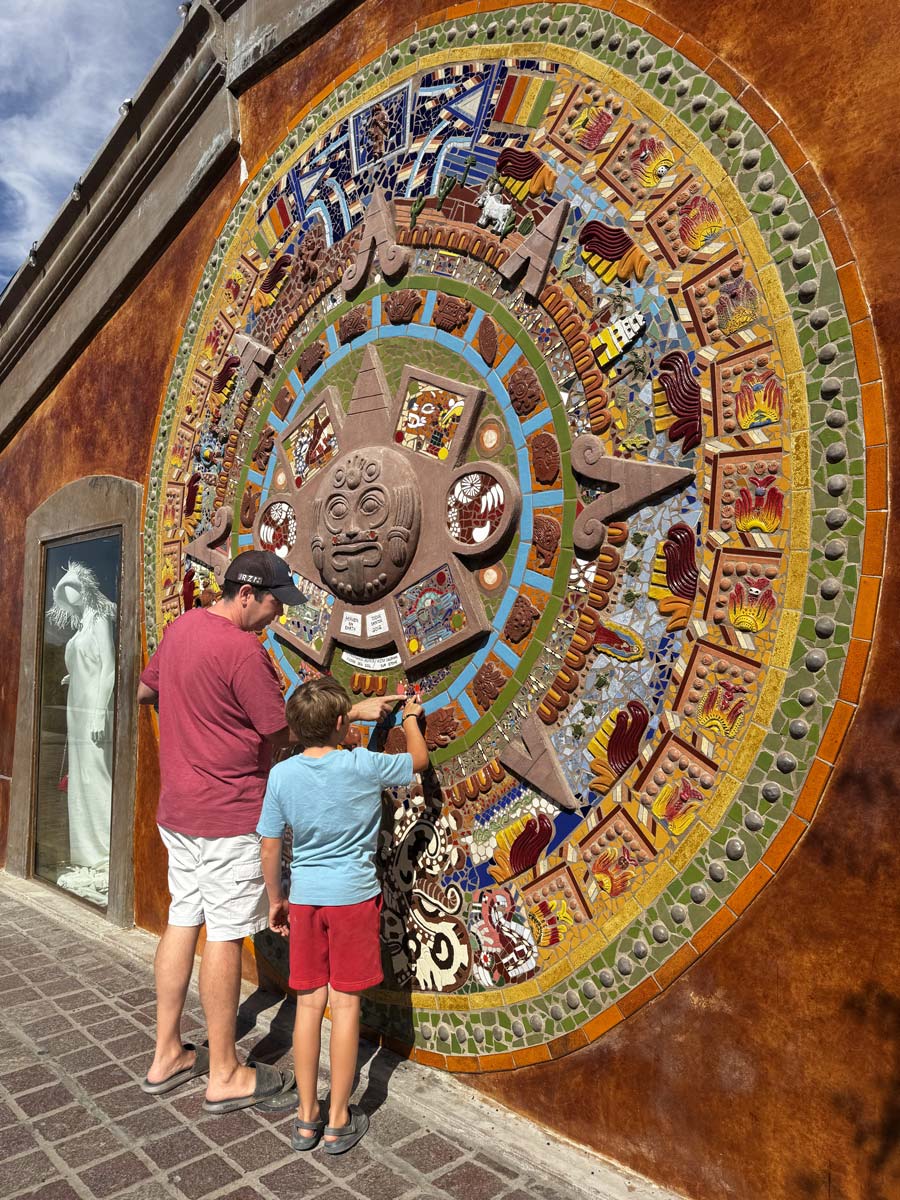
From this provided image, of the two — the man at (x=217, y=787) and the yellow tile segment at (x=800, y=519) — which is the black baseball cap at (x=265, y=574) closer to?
the man at (x=217, y=787)

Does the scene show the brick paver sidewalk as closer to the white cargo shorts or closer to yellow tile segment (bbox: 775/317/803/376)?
the white cargo shorts

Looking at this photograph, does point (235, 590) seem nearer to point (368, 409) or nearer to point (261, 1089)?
point (368, 409)

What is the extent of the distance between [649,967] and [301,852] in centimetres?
110

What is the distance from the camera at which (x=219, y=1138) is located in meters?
2.63

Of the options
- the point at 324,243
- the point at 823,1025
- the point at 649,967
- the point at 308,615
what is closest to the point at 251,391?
the point at 324,243

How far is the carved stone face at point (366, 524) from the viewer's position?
10.3 ft

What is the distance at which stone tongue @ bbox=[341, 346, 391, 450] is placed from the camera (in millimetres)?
3344

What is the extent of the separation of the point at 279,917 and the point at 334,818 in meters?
0.54

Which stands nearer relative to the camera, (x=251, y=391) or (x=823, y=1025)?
(x=823, y=1025)

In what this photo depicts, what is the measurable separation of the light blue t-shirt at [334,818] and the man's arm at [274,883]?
10 cm

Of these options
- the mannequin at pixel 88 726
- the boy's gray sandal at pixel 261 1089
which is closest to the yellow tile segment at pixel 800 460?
Answer: the boy's gray sandal at pixel 261 1089

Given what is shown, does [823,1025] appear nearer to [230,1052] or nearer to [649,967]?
[649,967]

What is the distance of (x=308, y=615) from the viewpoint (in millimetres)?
3672

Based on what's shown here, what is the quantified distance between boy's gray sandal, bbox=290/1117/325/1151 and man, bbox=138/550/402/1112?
30cm
